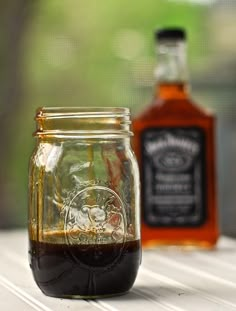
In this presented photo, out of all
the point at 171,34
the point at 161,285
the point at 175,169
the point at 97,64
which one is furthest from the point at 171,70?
the point at 97,64

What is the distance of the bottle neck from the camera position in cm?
142

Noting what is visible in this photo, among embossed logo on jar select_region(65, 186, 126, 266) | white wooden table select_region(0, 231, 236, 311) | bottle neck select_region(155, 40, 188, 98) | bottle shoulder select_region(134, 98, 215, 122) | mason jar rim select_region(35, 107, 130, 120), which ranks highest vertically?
bottle neck select_region(155, 40, 188, 98)

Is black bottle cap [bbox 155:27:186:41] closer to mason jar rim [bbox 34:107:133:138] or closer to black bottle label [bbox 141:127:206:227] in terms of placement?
black bottle label [bbox 141:127:206:227]

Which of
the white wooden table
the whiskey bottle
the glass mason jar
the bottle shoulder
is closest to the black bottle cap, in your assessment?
the whiskey bottle

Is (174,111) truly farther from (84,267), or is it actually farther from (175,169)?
(84,267)

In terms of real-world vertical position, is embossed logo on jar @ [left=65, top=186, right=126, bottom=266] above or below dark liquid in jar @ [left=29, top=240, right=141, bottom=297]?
above

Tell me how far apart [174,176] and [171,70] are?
0.18m

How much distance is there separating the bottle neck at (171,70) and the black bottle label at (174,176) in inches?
2.5

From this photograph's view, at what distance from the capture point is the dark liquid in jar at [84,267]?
3.03ft

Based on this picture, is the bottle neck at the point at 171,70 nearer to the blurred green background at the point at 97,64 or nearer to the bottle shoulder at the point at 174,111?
the bottle shoulder at the point at 174,111

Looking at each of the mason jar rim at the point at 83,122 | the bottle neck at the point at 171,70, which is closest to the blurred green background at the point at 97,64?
the bottle neck at the point at 171,70

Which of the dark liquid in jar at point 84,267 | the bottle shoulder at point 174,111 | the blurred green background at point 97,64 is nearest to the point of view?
the dark liquid in jar at point 84,267

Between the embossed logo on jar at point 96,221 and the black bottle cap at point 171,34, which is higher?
the black bottle cap at point 171,34

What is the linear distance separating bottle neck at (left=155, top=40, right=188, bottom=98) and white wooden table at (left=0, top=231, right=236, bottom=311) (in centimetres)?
26
